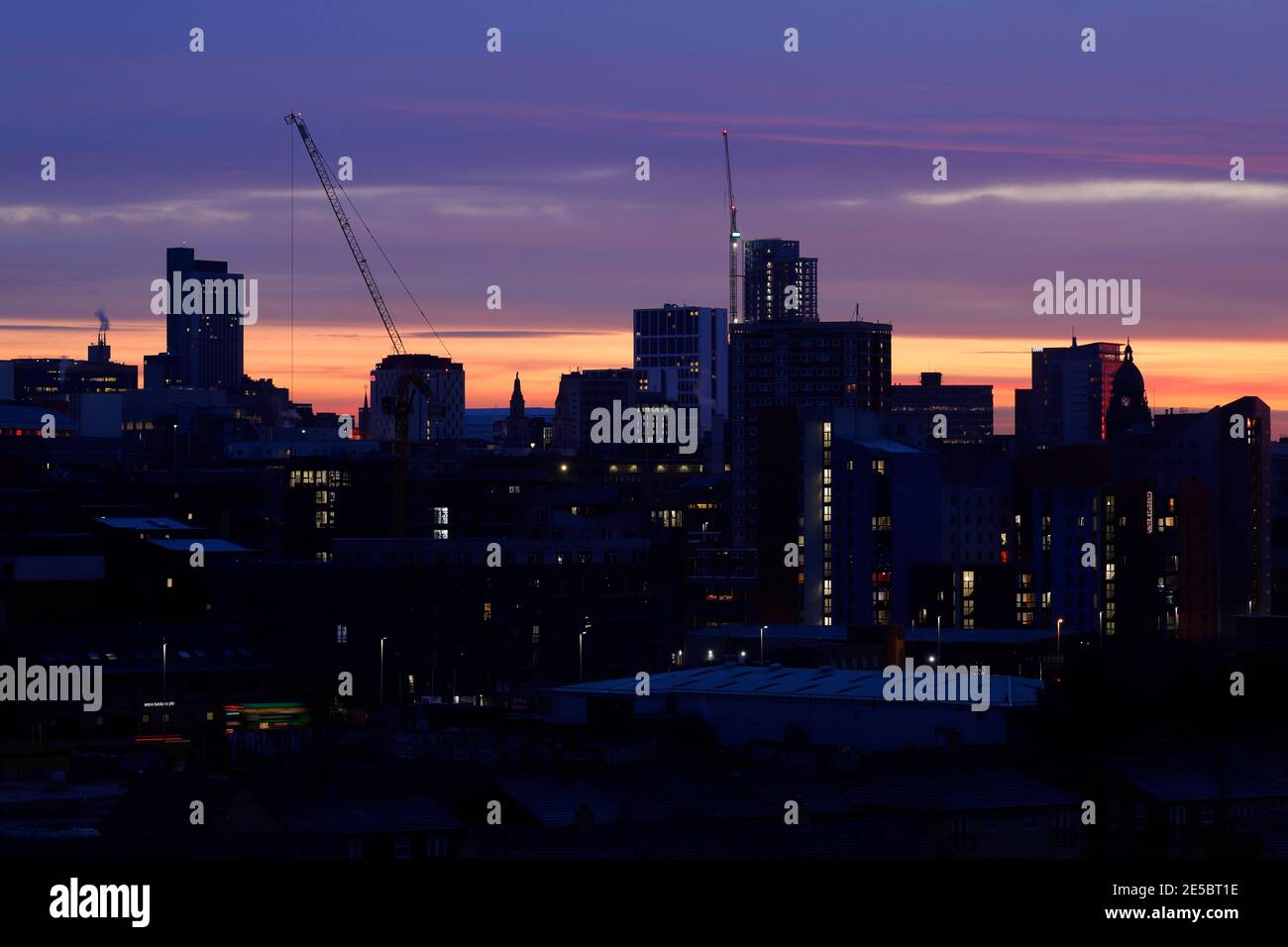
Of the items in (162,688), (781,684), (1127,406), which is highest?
(1127,406)

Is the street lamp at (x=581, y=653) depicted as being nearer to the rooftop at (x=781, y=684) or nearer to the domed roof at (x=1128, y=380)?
the rooftop at (x=781, y=684)

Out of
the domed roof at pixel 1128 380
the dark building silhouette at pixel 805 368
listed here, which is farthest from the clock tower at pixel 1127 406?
the dark building silhouette at pixel 805 368

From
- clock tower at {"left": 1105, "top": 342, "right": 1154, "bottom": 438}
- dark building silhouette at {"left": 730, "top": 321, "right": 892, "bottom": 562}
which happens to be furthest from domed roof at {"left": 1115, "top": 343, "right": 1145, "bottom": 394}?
dark building silhouette at {"left": 730, "top": 321, "right": 892, "bottom": 562}

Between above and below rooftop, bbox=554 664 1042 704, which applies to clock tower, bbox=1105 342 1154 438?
above

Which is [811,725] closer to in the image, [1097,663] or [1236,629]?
[1097,663]

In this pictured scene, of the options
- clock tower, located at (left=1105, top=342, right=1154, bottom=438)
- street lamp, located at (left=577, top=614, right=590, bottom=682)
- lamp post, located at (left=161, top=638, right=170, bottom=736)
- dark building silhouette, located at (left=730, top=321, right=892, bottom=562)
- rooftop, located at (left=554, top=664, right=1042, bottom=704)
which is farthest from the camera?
dark building silhouette, located at (left=730, top=321, right=892, bottom=562)

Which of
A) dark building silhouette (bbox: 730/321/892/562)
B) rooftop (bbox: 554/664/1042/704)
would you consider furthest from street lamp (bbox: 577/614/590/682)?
dark building silhouette (bbox: 730/321/892/562)

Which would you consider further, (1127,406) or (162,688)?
(1127,406)

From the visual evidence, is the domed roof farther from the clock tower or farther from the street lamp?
the street lamp

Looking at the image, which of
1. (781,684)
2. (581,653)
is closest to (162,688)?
(581,653)

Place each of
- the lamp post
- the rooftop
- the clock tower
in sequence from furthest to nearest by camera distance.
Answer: the clock tower, the lamp post, the rooftop

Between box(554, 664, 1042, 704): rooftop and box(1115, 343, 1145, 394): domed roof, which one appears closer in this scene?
box(554, 664, 1042, 704): rooftop

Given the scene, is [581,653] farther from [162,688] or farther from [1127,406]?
[1127,406]
